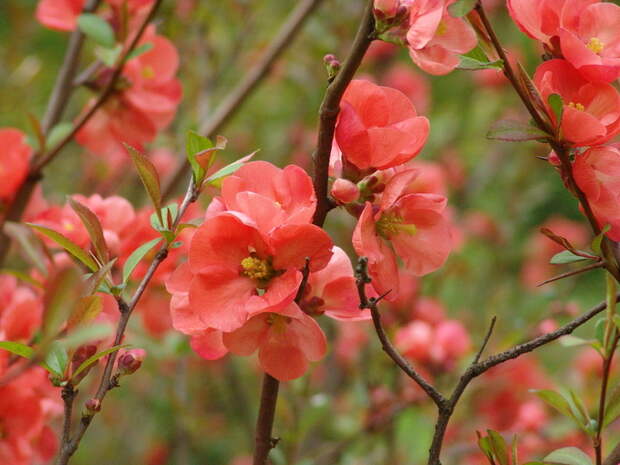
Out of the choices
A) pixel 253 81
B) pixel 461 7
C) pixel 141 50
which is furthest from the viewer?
pixel 253 81

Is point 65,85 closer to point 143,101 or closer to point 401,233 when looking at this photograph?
point 143,101

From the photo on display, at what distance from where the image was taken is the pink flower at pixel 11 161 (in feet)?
2.92

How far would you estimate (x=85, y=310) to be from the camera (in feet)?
1.68

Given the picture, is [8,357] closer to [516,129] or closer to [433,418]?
[516,129]

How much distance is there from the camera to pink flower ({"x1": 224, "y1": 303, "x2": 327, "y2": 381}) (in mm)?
542

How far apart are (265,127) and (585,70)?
166 cm

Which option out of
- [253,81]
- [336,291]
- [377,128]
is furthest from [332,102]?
[253,81]

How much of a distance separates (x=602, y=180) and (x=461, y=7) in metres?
0.16

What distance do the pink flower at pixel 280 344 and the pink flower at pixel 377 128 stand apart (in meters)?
0.12

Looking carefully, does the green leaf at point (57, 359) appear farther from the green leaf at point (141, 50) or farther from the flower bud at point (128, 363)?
the green leaf at point (141, 50)

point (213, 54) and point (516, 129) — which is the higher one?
point (516, 129)

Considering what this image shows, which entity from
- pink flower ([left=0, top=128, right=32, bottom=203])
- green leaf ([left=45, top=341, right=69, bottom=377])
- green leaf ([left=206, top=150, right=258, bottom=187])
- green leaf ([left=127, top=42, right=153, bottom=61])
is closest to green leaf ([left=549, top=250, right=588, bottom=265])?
green leaf ([left=206, top=150, right=258, bottom=187])

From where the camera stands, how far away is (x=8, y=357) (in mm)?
657

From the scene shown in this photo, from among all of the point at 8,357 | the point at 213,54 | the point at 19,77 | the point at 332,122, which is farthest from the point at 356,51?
the point at 19,77
